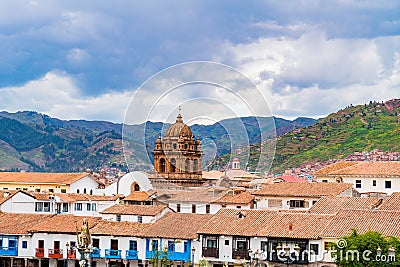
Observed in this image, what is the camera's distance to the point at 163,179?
265 ft

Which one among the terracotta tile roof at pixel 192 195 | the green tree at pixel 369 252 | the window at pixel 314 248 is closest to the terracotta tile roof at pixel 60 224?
the terracotta tile roof at pixel 192 195

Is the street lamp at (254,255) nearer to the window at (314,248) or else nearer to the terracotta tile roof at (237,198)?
the window at (314,248)

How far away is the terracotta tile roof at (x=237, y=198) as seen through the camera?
221ft

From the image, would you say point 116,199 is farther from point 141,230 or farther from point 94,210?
point 141,230

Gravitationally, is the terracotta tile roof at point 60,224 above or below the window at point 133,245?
above

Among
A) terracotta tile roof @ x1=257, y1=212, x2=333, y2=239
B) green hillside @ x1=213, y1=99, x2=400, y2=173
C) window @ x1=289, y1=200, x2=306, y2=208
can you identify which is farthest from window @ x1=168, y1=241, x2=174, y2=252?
green hillside @ x1=213, y1=99, x2=400, y2=173

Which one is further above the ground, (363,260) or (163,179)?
(163,179)

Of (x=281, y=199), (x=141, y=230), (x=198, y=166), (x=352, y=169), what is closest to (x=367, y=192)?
(x=352, y=169)

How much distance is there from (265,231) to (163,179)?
28.5 m

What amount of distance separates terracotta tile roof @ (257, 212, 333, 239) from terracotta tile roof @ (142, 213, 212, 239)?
5908 millimetres

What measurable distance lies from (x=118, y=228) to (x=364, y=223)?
19.4m

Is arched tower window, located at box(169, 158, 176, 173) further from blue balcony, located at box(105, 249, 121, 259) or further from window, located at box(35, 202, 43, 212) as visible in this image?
blue balcony, located at box(105, 249, 121, 259)

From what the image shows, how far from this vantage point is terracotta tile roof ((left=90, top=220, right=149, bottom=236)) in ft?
196

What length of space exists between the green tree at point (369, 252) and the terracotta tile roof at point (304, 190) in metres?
20.3
